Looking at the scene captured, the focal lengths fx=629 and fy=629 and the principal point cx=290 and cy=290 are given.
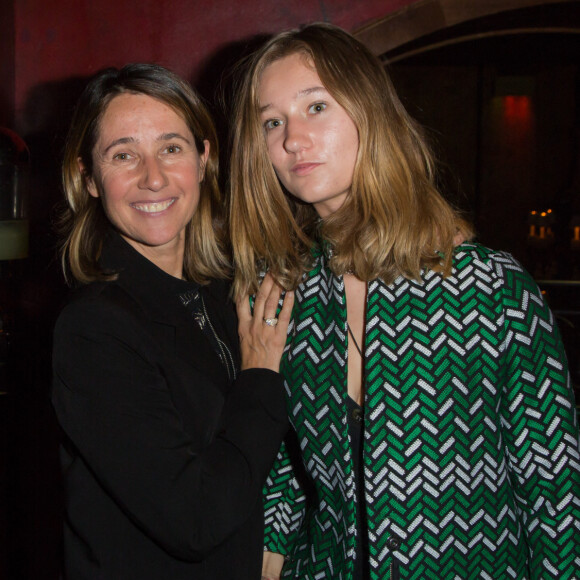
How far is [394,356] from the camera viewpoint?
1.35 meters

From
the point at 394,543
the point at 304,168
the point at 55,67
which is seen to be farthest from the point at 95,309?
the point at 55,67

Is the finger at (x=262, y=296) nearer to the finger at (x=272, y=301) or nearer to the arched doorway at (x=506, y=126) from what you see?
the finger at (x=272, y=301)

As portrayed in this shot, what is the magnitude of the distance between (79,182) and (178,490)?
0.83m

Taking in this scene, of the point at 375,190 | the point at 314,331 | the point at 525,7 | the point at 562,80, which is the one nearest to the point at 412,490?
the point at 314,331

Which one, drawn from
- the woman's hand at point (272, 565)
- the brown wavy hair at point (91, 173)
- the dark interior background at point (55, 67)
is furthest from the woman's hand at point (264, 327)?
the dark interior background at point (55, 67)

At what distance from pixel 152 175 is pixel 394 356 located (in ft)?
2.22

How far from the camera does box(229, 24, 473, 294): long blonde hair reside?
142 centimetres

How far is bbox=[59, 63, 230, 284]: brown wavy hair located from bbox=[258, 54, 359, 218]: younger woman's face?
0.68ft

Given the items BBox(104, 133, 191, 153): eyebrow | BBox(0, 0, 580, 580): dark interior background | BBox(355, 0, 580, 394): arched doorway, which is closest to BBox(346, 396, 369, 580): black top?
BBox(104, 133, 191, 153): eyebrow

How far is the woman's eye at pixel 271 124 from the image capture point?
1.50 metres

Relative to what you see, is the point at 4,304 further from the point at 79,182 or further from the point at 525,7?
the point at 525,7

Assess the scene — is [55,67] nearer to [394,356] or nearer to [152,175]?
[152,175]

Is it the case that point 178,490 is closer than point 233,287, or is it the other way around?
point 178,490

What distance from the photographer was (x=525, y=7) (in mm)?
2455
